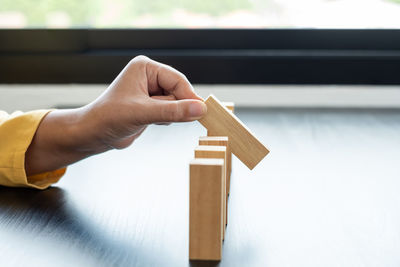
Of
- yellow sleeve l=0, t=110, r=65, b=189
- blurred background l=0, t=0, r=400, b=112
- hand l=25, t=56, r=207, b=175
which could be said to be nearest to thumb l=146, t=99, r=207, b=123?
hand l=25, t=56, r=207, b=175

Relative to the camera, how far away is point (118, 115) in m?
0.62

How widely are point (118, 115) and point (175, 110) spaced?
8 cm

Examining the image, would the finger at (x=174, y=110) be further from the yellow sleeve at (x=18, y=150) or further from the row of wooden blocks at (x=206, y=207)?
the yellow sleeve at (x=18, y=150)

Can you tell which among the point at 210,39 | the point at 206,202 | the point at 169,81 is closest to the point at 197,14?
the point at 210,39

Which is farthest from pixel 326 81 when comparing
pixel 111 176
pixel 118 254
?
pixel 118 254

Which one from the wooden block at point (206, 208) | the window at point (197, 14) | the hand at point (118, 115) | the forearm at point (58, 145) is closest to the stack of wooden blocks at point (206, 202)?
the wooden block at point (206, 208)

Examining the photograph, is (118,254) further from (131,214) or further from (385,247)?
(385,247)

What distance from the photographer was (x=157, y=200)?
0.64 m

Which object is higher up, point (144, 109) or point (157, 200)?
point (144, 109)

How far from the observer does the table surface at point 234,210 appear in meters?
0.49

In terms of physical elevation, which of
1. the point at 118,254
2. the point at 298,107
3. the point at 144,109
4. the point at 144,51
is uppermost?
the point at 144,51

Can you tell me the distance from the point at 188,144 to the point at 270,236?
44cm

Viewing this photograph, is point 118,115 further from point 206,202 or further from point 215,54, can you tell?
point 215,54

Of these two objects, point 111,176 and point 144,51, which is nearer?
point 111,176
